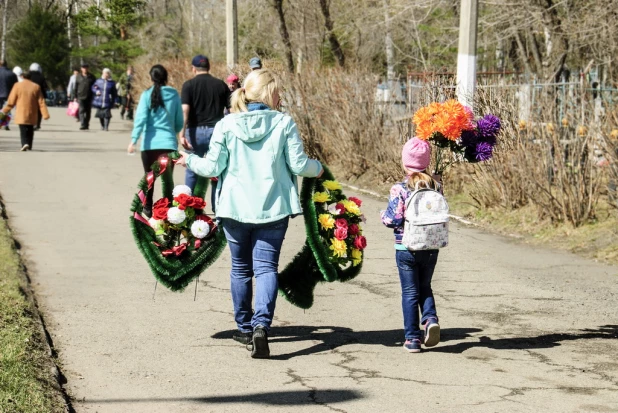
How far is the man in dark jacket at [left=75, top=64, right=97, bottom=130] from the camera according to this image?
2869 centimetres

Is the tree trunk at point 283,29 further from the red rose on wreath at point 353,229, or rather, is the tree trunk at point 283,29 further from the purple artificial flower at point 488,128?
the red rose on wreath at point 353,229

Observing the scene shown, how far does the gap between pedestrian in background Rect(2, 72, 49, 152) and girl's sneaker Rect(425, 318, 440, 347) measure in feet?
53.1

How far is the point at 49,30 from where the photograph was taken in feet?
205

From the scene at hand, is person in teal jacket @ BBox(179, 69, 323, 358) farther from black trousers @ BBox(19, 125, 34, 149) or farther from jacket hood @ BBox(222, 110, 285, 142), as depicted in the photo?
black trousers @ BBox(19, 125, 34, 149)

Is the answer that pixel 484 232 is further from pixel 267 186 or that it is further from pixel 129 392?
pixel 129 392

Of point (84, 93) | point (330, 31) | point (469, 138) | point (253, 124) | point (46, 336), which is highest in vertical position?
point (330, 31)

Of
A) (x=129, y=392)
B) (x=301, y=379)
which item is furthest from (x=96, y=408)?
(x=301, y=379)

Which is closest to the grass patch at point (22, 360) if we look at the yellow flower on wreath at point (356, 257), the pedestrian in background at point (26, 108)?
the yellow flower on wreath at point (356, 257)

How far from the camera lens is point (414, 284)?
662cm

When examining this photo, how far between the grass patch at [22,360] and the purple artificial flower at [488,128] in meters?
3.06

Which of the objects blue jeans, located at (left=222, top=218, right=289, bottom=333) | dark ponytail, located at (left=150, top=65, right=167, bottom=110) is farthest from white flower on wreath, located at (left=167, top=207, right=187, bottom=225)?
dark ponytail, located at (left=150, top=65, right=167, bottom=110)

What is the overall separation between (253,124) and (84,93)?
23.5 metres

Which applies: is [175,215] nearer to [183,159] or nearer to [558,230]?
[183,159]

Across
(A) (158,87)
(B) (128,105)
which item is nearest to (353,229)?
(A) (158,87)
